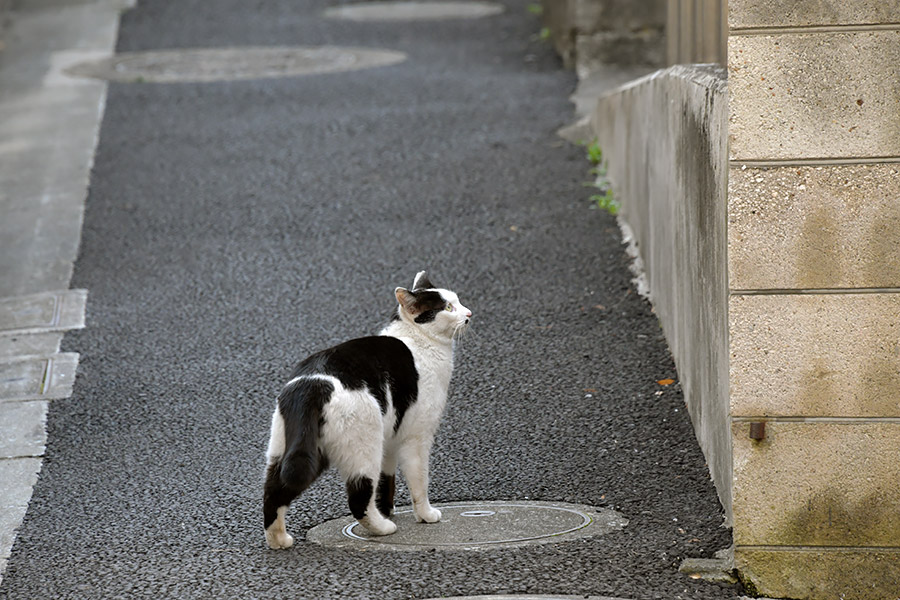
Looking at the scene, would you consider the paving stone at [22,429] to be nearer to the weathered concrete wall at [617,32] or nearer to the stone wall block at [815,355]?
the stone wall block at [815,355]

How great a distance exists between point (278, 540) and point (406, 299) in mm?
1136

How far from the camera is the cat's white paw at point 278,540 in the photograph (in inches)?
180

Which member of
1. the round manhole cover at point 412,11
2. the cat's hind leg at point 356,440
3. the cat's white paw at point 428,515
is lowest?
the cat's white paw at point 428,515

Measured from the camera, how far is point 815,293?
4062 mm

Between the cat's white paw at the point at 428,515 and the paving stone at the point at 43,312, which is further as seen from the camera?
the paving stone at the point at 43,312

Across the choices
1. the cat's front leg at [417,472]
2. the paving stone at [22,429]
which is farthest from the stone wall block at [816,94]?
the paving stone at [22,429]

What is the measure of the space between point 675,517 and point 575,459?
2.65 ft

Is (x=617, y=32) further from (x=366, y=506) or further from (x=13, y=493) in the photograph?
(x=366, y=506)

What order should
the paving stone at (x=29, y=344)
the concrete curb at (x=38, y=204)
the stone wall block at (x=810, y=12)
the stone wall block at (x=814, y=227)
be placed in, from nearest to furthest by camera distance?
the stone wall block at (x=810, y=12) < the stone wall block at (x=814, y=227) < the concrete curb at (x=38, y=204) < the paving stone at (x=29, y=344)

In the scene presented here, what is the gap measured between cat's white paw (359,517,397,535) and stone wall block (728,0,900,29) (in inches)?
91.0

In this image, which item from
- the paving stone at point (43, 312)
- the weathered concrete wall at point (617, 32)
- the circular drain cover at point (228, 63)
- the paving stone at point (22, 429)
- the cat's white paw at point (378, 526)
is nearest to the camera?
the cat's white paw at point (378, 526)

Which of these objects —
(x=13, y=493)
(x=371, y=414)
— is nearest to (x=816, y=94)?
(x=371, y=414)

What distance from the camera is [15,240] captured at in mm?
9516

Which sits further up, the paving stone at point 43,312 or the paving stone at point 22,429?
the paving stone at point 43,312
